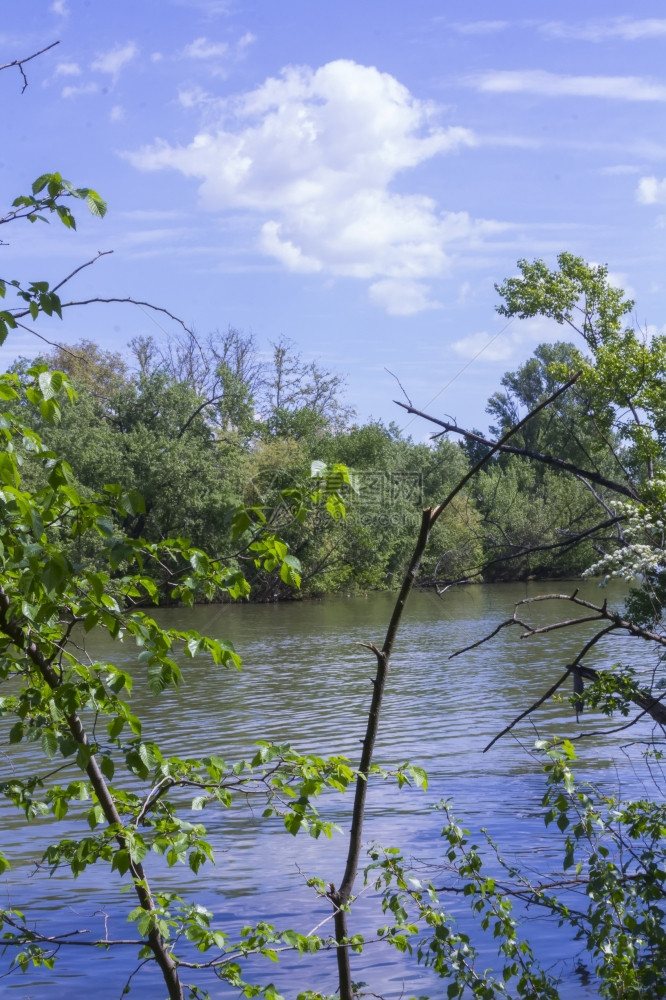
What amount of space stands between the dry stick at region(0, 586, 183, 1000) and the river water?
26 centimetres

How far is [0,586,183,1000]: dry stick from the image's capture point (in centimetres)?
259

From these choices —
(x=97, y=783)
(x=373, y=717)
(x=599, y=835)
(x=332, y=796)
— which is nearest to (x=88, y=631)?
(x=97, y=783)

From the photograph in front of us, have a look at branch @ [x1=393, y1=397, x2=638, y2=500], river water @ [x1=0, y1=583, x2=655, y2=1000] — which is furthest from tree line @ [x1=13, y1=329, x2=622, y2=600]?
branch @ [x1=393, y1=397, x2=638, y2=500]

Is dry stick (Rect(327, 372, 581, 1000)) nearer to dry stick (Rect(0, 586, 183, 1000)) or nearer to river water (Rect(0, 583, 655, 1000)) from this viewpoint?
dry stick (Rect(0, 586, 183, 1000))

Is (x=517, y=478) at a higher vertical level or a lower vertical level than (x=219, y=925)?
higher

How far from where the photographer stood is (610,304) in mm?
13703

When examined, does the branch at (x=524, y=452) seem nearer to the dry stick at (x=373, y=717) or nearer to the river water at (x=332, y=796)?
the dry stick at (x=373, y=717)

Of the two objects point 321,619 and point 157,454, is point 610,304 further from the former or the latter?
point 157,454

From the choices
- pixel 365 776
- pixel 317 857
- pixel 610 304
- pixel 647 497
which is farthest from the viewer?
pixel 610 304

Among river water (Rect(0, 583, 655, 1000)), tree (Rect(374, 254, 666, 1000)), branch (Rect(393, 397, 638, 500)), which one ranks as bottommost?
river water (Rect(0, 583, 655, 1000))

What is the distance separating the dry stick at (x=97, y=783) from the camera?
259cm

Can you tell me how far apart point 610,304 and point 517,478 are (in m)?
40.8

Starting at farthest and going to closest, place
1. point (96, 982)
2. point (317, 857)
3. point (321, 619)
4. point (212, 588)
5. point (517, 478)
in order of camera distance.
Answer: point (517, 478), point (321, 619), point (317, 857), point (96, 982), point (212, 588)

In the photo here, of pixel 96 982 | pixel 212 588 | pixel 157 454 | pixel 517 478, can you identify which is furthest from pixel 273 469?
pixel 212 588
